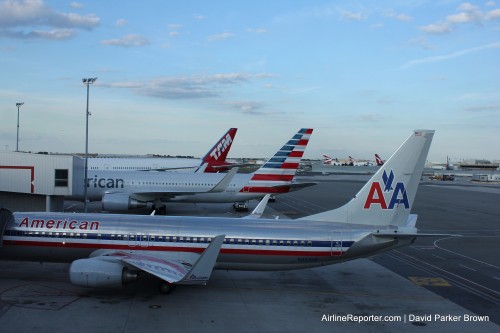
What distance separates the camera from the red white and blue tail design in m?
45.5

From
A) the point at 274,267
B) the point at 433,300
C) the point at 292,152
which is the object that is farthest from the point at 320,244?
the point at 292,152

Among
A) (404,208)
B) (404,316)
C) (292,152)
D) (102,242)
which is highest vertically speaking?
(292,152)

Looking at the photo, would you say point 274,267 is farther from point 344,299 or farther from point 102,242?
point 102,242

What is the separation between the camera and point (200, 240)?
23.3 m

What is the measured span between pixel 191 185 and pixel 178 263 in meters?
30.8

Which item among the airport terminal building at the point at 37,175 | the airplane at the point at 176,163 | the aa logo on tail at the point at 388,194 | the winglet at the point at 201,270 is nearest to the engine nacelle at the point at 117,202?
the airport terminal building at the point at 37,175

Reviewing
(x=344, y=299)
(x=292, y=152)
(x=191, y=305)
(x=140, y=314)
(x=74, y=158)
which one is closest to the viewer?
(x=140, y=314)

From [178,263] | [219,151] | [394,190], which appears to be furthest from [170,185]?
[394,190]

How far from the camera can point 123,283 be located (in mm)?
20594

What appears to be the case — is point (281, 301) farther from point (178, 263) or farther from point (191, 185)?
point (191, 185)

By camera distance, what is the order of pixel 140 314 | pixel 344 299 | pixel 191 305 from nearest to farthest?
pixel 140 314, pixel 191 305, pixel 344 299

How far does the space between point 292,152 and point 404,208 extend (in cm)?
2301

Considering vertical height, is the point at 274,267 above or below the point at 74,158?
below

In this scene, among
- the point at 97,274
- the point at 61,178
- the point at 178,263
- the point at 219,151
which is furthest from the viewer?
the point at 219,151
